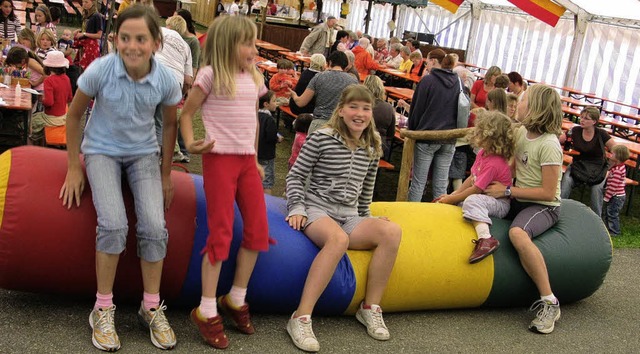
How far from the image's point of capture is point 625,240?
26.3ft

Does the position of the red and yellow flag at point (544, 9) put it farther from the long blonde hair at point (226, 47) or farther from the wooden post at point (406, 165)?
the long blonde hair at point (226, 47)

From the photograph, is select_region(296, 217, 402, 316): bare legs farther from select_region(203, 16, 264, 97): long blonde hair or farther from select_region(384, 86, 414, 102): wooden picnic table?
select_region(384, 86, 414, 102): wooden picnic table

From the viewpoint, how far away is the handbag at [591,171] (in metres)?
8.38

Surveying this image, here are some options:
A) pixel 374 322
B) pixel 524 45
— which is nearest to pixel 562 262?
pixel 374 322

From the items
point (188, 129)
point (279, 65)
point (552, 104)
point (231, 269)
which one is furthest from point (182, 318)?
point (279, 65)

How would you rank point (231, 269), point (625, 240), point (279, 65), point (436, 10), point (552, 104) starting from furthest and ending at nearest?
point (436, 10) → point (279, 65) → point (625, 240) → point (552, 104) → point (231, 269)

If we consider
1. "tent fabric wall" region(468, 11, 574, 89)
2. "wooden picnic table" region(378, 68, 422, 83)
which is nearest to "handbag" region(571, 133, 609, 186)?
"wooden picnic table" region(378, 68, 422, 83)

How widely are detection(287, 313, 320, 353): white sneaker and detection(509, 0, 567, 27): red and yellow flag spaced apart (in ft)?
45.7

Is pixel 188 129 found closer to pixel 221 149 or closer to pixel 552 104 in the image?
pixel 221 149

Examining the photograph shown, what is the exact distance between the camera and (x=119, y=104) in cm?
384

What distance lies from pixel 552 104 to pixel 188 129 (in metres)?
2.49

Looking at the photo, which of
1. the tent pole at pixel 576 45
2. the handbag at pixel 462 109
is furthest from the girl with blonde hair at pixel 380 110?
the tent pole at pixel 576 45

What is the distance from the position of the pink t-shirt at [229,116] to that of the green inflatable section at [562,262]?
79.4 inches

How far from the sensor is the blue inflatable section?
4.23 meters
